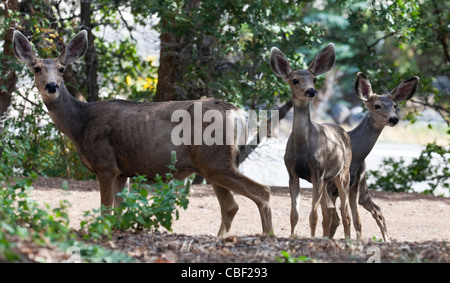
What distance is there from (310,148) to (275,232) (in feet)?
7.84

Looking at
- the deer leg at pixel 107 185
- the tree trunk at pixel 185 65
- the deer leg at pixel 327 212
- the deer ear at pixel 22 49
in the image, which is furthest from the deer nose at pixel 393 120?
the tree trunk at pixel 185 65

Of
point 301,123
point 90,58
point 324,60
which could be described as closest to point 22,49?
point 301,123

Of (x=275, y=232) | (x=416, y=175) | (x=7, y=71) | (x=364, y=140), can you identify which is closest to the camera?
(x=364, y=140)

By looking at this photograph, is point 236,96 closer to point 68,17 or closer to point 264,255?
point 68,17

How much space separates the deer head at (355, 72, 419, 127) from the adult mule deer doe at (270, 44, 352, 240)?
38.3 inches

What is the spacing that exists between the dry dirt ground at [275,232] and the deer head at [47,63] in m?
1.83

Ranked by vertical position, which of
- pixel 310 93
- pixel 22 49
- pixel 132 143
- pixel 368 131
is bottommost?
pixel 132 143

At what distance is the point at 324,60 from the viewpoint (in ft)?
27.5

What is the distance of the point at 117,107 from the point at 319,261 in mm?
4021

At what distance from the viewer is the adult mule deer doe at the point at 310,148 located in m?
7.81

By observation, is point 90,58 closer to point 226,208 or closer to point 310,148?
point 226,208

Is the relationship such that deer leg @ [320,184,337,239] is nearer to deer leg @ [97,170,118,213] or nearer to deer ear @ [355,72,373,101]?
deer ear @ [355,72,373,101]
